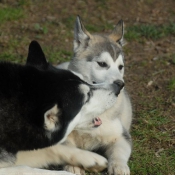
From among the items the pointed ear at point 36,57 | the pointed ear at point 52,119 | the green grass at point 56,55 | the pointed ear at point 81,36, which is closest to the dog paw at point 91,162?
the pointed ear at point 52,119

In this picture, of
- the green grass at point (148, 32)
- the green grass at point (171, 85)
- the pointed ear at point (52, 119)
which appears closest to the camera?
the pointed ear at point (52, 119)

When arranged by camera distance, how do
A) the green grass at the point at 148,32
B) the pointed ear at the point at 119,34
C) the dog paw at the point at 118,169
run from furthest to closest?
1. the green grass at the point at 148,32
2. the pointed ear at the point at 119,34
3. the dog paw at the point at 118,169

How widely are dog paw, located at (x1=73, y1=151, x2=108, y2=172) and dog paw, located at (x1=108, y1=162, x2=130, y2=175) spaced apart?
7 cm

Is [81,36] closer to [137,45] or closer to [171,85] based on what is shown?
[171,85]

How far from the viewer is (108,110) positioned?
4250 millimetres

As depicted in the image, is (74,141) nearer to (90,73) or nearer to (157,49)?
(90,73)

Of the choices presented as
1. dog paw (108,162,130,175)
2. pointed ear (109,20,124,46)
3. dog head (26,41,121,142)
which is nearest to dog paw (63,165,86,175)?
dog paw (108,162,130,175)

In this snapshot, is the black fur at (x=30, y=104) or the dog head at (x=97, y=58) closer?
the black fur at (x=30, y=104)

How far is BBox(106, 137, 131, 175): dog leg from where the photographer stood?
363 centimetres

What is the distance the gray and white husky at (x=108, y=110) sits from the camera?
3.90 meters

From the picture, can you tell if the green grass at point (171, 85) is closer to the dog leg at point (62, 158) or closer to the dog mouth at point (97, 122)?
the dog mouth at point (97, 122)

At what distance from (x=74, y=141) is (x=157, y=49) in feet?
11.5

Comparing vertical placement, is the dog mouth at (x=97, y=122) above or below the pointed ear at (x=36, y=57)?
below

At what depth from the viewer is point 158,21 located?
27.6ft
